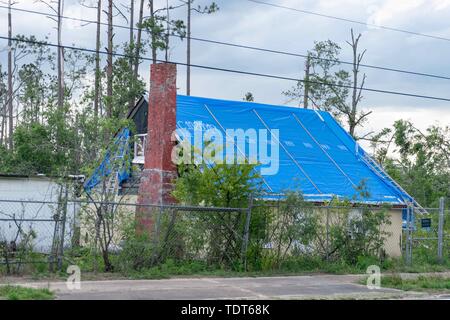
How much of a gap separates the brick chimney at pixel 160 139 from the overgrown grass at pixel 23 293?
9.16 m

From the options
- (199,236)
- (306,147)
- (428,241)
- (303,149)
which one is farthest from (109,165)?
(428,241)

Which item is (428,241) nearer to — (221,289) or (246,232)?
(246,232)

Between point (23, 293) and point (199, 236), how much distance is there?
6.46m

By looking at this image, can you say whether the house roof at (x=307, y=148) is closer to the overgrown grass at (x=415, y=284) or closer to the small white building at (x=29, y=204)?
the small white building at (x=29, y=204)

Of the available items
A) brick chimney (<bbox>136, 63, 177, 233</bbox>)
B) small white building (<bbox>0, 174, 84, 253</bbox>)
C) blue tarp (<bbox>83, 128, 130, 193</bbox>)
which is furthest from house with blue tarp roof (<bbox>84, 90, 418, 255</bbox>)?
blue tarp (<bbox>83, 128, 130, 193</bbox>)

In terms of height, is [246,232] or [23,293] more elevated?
[246,232]

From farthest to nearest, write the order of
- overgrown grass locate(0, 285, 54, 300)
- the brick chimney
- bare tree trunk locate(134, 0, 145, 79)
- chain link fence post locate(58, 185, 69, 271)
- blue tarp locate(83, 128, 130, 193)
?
1. bare tree trunk locate(134, 0, 145, 79)
2. the brick chimney
3. blue tarp locate(83, 128, 130, 193)
4. chain link fence post locate(58, 185, 69, 271)
5. overgrown grass locate(0, 285, 54, 300)

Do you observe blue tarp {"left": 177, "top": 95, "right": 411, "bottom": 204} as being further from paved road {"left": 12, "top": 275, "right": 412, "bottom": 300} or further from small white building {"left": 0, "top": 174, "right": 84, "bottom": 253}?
paved road {"left": 12, "top": 275, "right": 412, "bottom": 300}

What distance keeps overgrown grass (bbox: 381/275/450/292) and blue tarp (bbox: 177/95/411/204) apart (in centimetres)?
729

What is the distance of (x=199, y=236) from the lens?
1781 cm

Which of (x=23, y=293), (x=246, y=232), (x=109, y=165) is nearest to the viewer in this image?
(x=23, y=293)

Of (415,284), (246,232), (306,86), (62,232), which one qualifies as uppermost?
(306,86)

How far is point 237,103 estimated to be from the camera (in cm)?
2733

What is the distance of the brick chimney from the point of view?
71.5 feet
